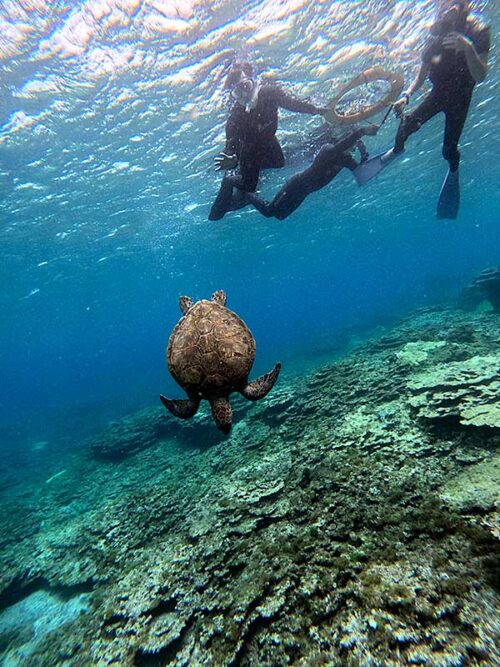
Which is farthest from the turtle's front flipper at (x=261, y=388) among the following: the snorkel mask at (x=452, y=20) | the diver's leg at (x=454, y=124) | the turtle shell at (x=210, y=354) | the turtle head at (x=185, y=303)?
the snorkel mask at (x=452, y=20)

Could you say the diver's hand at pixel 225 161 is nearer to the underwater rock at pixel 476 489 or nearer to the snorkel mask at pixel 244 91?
the snorkel mask at pixel 244 91

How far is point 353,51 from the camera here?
10156 millimetres

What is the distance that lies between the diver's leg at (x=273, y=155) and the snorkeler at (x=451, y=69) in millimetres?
2602

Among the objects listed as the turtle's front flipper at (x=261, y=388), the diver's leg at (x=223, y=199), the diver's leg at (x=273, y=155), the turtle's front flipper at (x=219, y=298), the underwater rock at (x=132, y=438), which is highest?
the diver's leg at (x=273, y=155)

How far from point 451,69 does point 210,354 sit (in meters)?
7.52

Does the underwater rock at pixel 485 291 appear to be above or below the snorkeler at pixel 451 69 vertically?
below

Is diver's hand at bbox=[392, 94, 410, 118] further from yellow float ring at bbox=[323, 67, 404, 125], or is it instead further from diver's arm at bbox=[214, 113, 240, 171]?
diver's arm at bbox=[214, 113, 240, 171]

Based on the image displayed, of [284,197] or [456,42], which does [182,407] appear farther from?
[456,42]

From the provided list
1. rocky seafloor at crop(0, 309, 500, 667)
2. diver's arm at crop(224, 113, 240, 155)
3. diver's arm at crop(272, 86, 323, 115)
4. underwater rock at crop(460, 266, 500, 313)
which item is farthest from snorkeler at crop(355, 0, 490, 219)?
underwater rock at crop(460, 266, 500, 313)

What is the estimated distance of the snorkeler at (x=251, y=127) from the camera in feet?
21.1

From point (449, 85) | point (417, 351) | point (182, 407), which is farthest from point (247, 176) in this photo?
point (417, 351)

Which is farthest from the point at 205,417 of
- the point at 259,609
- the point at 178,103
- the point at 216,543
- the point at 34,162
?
the point at 34,162

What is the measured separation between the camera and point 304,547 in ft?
12.2

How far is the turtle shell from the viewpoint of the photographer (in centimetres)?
338
